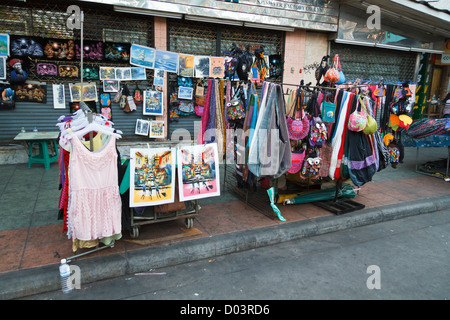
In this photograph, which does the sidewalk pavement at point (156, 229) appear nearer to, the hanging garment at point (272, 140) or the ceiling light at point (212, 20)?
the hanging garment at point (272, 140)

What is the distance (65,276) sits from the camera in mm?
3357

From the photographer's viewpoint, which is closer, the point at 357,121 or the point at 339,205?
the point at 357,121

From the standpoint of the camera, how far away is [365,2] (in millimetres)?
10273

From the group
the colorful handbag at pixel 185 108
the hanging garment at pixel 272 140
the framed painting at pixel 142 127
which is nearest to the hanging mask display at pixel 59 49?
the framed painting at pixel 142 127

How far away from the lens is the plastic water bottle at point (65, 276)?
3.33 meters

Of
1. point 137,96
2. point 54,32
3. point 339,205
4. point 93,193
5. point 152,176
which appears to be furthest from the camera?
point 137,96

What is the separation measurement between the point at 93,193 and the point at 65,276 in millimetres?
915

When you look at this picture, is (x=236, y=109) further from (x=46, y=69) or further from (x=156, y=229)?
(x=46, y=69)

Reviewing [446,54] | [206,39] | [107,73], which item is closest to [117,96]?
[107,73]

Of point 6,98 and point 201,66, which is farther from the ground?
point 201,66

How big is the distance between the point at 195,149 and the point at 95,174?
138 cm

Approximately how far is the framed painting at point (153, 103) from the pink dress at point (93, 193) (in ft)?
16.6

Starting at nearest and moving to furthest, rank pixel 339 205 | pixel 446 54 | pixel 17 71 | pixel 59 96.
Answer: pixel 339 205 < pixel 17 71 < pixel 59 96 < pixel 446 54

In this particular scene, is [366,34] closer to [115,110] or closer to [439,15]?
[439,15]
